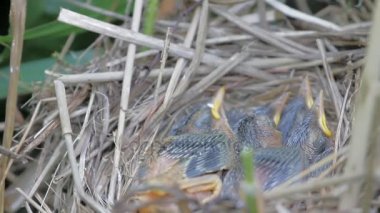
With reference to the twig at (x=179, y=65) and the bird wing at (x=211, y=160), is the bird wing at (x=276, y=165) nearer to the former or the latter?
the bird wing at (x=211, y=160)

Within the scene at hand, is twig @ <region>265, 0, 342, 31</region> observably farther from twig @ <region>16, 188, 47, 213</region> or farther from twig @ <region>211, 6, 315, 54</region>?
twig @ <region>16, 188, 47, 213</region>

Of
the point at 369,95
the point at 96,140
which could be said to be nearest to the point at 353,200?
the point at 369,95

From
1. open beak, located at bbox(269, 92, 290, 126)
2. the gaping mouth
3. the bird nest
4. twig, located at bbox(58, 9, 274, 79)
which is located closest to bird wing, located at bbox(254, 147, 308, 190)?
the bird nest

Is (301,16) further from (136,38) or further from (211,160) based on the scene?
(211,160)

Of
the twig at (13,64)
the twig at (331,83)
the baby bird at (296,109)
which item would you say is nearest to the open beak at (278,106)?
the baby bird at (296,109)

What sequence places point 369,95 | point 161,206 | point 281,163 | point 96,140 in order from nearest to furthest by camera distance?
point 369,95 → point 161,206 → point 281,163 → point 96,140

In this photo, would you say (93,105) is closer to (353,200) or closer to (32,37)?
(32,37)
